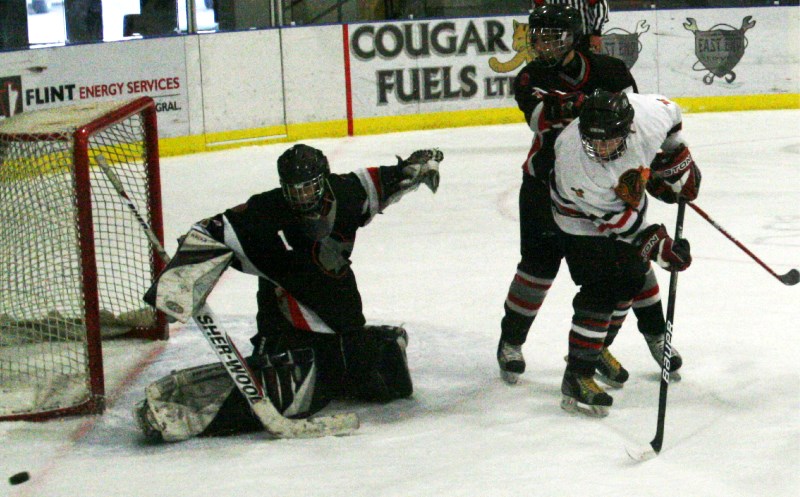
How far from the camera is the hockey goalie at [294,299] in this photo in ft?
9.77

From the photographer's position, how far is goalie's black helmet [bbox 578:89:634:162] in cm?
284

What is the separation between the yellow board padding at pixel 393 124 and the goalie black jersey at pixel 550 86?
16.0 ft

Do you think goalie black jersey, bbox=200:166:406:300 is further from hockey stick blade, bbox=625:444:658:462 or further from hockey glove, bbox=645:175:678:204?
hockey stick blade, bbox=625:444:658:462

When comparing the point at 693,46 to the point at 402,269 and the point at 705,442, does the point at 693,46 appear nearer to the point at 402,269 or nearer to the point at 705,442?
the point at 402,269

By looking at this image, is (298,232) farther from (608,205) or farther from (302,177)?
(608,205)

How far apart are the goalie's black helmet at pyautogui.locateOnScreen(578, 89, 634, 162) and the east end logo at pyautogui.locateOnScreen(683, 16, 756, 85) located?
21.4 feet

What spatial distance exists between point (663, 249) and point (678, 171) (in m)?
0.31

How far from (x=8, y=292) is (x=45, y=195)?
0.38 metres

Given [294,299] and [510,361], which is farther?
[510,361]

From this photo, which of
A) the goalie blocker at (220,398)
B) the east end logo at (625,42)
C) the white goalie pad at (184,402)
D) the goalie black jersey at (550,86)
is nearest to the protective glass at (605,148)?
the goalie black jersey at (550,86)

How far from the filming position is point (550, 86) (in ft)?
11.0

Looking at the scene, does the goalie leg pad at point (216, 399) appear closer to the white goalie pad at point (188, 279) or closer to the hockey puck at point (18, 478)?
the white goalie pad at point (188, 279)

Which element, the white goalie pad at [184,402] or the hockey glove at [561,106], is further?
the hockey glove at [561,106]

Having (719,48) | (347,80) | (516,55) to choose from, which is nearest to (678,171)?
(347,80)
